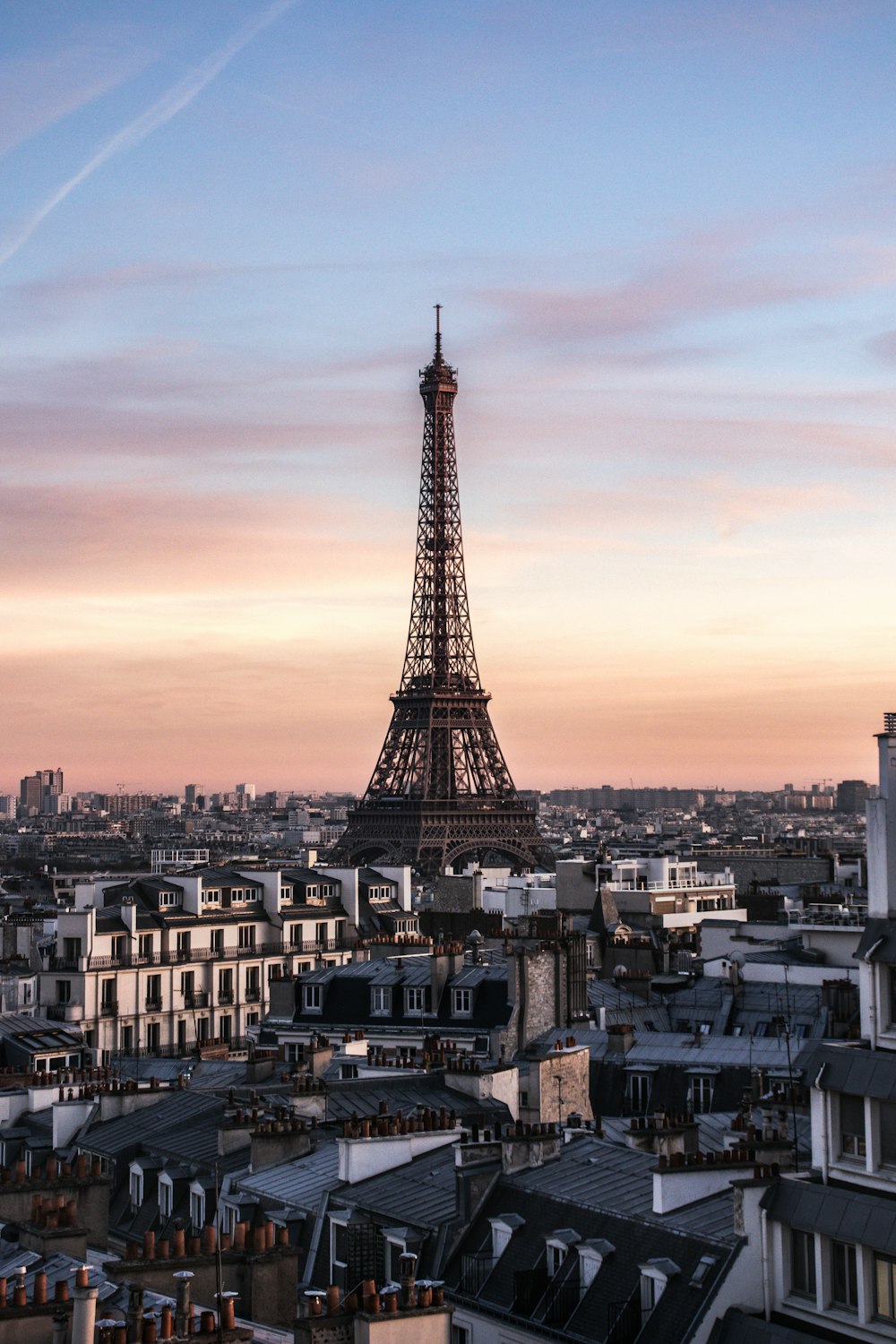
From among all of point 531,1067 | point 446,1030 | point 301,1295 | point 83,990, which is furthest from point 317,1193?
point 83,990

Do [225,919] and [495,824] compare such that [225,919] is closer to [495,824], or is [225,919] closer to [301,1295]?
[301,1295]

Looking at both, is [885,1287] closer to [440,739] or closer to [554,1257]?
[554,1257]

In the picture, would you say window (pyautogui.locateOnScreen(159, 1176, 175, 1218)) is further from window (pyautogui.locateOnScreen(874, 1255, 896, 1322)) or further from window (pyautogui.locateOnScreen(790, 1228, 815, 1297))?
window (pyautogui.locateOnScreen(874, 1255, 896, 1322))

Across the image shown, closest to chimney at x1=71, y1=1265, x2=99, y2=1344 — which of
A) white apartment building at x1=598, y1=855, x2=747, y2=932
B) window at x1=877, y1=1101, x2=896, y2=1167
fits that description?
window at x1=877, y1=1101, x2=896, y2=1167

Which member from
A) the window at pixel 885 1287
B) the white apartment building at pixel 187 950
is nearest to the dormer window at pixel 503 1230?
the window at pixel 885 1287

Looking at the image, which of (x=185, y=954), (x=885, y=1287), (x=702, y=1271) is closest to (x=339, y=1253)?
(x=702, y=1271)
